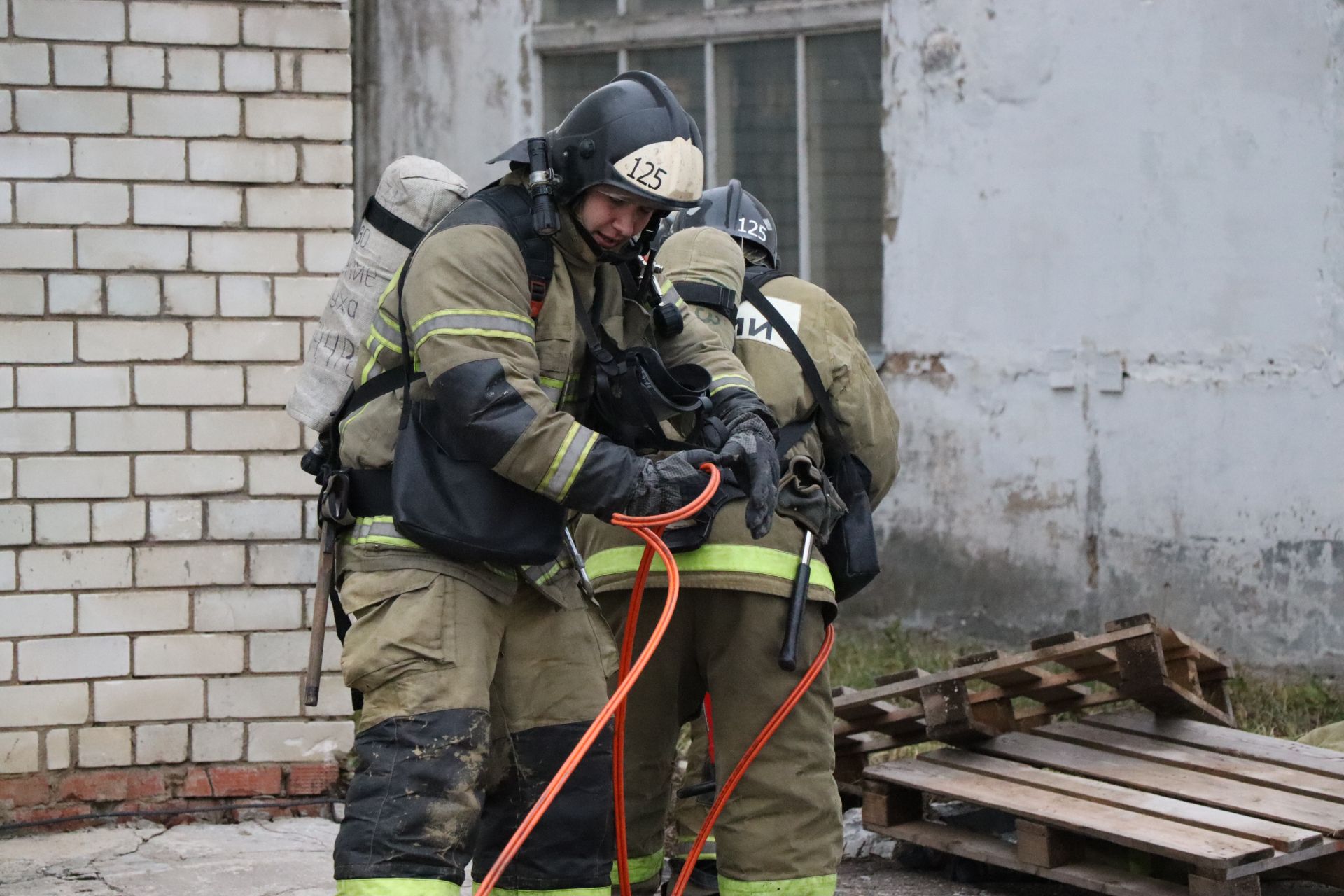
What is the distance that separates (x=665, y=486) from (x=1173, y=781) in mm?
2004

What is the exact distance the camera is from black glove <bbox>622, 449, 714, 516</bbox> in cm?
312

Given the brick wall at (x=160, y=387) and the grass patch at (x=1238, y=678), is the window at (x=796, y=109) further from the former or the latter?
the brick wall at (x=160, y=387)

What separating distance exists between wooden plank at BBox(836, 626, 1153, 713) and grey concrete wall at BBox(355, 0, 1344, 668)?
2198mm

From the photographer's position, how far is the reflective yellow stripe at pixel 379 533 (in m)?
3.22

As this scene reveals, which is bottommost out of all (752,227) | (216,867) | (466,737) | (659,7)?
(216,867)

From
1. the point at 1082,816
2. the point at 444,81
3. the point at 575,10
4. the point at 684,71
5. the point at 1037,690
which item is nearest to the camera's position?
the point at 1082,816

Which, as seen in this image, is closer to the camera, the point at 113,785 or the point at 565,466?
the point at 565,466

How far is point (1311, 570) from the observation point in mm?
6449

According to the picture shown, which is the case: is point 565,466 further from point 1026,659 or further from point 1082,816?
point 1026,659

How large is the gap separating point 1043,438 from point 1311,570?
128 cm

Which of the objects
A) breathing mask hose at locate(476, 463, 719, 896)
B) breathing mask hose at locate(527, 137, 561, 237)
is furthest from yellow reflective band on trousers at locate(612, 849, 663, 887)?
breathing mask hose at locate(527, 137, 561, 237)

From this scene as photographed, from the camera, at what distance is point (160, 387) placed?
498 centimetres

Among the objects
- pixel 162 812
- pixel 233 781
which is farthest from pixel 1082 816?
pixel 162 812

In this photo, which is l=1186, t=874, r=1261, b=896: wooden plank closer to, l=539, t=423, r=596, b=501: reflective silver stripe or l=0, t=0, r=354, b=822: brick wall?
l=539, t=423, r=596, b=501: reflective silver stripe
